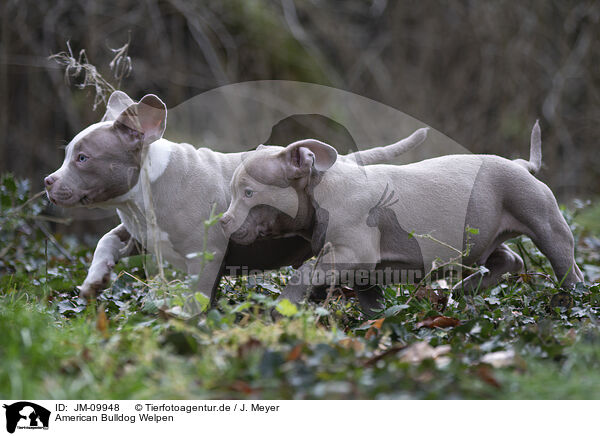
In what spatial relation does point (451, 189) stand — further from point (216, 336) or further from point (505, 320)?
point (216, 336)

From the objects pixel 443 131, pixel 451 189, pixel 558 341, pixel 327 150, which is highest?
pixel 327 150

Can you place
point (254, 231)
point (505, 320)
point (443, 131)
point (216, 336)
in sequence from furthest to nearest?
point (443, 131) → point (254, 231) → point (505, 320) → point (216, 336)

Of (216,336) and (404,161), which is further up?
(216,336)

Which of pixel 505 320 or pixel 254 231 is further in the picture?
pixel 254 231

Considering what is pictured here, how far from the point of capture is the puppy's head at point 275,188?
12.7ft

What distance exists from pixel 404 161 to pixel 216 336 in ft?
21.0

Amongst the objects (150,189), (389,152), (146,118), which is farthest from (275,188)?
(389,152)

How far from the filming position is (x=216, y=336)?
304cm

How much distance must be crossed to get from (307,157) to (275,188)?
0.25m

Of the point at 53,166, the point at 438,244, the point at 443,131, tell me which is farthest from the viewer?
the point at 443,131

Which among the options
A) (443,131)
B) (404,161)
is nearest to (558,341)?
(404,161)

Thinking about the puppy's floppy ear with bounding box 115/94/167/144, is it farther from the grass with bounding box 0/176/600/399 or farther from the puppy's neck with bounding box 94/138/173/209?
the grass with bounding box 0/176/600/399

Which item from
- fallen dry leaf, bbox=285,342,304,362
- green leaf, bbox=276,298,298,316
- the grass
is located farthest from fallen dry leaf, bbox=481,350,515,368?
green leaf, bbox=276,298,298,316

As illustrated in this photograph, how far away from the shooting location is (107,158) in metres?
4.00
